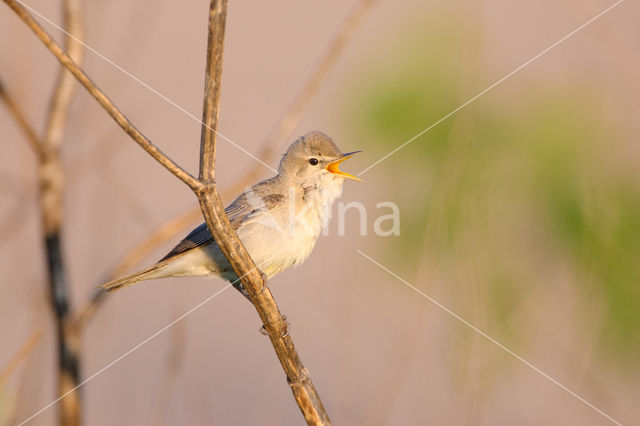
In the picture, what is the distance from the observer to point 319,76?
2592mm

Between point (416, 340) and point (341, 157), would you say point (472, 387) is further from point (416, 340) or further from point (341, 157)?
point (341, 157)

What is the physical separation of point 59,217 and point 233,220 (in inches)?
57.2

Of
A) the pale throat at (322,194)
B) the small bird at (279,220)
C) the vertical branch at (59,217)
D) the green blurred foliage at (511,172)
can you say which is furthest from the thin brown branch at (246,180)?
the green blurred foliage at (511,172)

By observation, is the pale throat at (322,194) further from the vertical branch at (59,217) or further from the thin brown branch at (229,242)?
the vertical branch at (59,217)

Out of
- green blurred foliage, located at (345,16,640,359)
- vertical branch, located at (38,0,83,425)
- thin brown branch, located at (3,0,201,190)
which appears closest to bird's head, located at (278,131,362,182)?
green blurred foliage, located at (345,16,640,359)

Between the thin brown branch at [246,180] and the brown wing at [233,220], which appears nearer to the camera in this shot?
the thin brown branch at [246,180]

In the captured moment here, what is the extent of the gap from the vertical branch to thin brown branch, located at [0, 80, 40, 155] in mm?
33

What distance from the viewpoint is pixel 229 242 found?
220 centimetres

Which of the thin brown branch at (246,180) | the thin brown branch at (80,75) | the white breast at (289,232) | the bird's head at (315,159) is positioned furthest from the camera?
the bird's head at (315,159)

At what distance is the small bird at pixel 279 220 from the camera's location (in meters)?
3.68

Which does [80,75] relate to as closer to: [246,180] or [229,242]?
[229,242]

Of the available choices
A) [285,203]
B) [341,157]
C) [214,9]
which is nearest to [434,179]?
[341,157]

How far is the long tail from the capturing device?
307 centimetres

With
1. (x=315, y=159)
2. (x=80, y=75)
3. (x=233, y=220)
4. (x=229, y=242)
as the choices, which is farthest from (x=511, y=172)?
(x=80, y=75)
